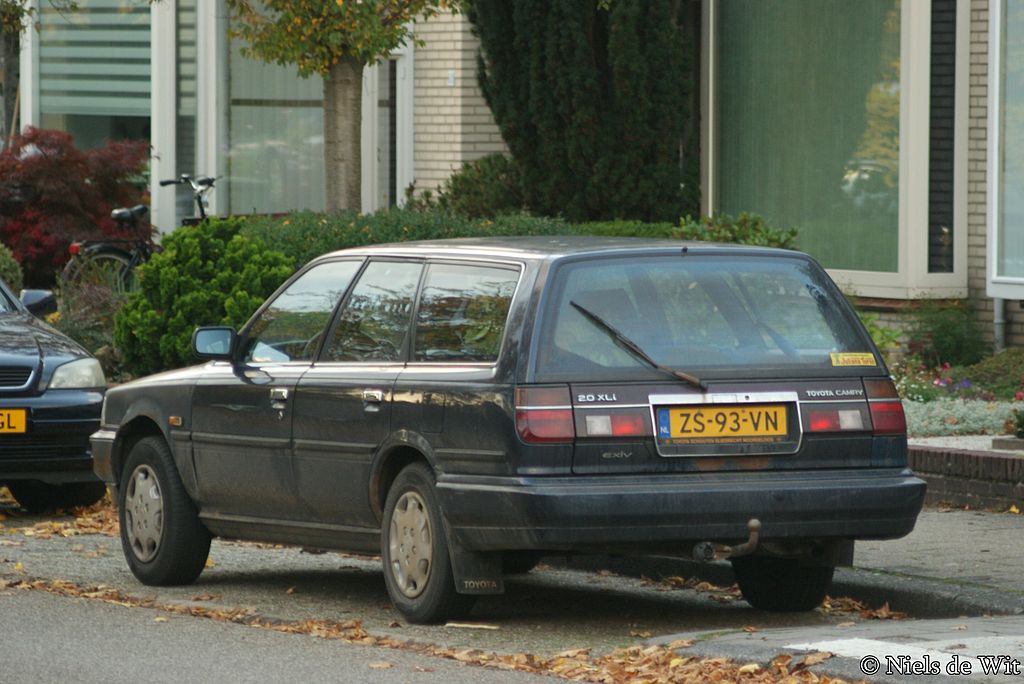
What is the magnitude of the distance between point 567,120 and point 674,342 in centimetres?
1099

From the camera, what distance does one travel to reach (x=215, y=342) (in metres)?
9.46

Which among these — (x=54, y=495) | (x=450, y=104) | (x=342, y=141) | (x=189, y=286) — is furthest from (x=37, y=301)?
(x=450, y=104)

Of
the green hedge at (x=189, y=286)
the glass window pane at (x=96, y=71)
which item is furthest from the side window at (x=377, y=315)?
the glass window pane at (x=96, y=71)

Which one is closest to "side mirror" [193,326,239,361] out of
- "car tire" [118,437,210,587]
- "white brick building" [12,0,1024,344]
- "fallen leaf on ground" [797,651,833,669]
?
"car tire" [118,437,210,587]

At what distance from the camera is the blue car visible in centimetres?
1166

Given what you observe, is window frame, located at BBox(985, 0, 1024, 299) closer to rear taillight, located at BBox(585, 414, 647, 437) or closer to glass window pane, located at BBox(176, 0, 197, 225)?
rear taillight, located at BBox(585, 414, 647, 437)

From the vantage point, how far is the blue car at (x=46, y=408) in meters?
11.7

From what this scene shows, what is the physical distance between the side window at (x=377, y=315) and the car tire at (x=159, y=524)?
1.18 m

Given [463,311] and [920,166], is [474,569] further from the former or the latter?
[920,166]

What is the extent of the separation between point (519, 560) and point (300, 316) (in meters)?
1.54

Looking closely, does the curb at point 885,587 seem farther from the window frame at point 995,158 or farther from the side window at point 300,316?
the window frame at point 995,158

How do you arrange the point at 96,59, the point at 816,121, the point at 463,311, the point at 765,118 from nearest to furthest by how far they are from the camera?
1. the point at 463,311
2. the point at 816,121
3. the point at 765,118
4. the point at 96,59

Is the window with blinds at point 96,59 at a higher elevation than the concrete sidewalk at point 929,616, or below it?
higher

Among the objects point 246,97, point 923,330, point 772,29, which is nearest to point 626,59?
point 772,29
